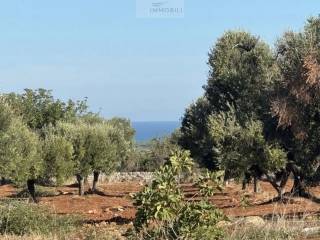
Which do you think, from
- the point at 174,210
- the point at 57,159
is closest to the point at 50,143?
the point at 57,159

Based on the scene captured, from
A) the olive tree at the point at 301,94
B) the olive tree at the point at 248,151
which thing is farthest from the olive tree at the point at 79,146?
the olive tree at the point at 301,94

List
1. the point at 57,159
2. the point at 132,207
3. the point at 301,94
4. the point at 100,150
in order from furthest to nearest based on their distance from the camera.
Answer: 1. the point at 100,150
2. the point at 57,159
3. the point at 132,207
4. the point at 301,94

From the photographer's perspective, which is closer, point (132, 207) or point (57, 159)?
point (132, 207)

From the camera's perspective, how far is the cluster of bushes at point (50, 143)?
899 inches

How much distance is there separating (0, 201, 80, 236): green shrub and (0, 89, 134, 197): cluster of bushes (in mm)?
8314

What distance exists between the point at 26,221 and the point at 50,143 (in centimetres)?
1508

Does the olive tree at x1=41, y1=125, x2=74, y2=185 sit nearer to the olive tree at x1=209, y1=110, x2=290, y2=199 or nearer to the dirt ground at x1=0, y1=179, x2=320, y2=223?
the dirt ground at x1=0, y1=179, x2=320, y2=223

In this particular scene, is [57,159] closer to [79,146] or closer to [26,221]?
[79,146]

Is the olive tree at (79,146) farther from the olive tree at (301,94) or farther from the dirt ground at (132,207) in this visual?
the olive tree at (301,94)

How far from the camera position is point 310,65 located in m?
15.8

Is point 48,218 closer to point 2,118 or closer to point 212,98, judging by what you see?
point 2,118

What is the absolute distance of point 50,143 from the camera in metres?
27.7

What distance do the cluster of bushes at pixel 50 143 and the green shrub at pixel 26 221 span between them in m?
8.31

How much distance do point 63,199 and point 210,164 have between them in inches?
310
